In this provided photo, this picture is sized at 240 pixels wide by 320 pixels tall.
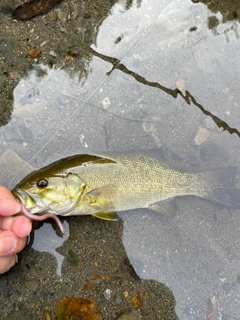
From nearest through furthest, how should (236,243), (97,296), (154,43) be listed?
(97,296), (236,243), (154,43)

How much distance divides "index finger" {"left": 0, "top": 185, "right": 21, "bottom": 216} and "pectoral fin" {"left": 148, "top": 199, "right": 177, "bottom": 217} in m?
1.60

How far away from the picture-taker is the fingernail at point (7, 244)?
3.43m

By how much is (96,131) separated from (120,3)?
186 centimetres

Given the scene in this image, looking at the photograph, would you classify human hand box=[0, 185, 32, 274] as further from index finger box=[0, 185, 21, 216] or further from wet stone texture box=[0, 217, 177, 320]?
wet stone texture box=[0, 217, 177, 320]

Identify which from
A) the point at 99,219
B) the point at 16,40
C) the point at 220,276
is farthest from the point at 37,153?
the point at 220,276

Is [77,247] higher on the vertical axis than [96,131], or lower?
lower

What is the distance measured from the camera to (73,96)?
4422 millimetres

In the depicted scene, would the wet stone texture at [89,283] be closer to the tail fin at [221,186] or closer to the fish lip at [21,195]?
the fish lip at [21,195]

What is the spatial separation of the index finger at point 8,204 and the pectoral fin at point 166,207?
1.60 meters

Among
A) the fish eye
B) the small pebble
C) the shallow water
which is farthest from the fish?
the small pebble

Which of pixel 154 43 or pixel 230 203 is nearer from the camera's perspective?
pixel 230 203

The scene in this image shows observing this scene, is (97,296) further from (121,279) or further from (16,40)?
(16,40)

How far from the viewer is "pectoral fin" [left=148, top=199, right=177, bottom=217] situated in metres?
4.18

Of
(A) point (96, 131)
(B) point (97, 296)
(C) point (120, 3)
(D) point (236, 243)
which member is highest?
(C) point (120, 3)
